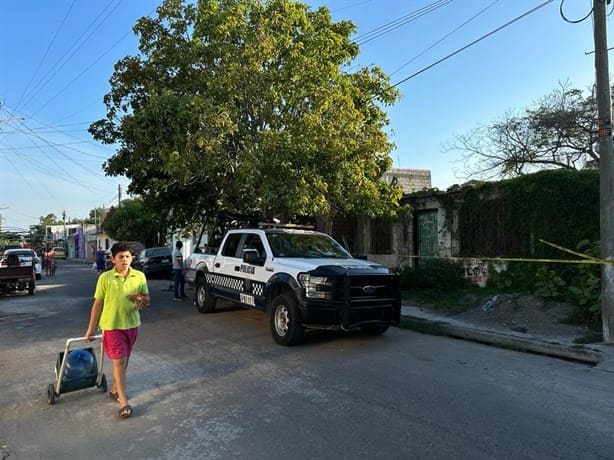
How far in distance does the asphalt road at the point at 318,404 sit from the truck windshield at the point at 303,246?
150cm

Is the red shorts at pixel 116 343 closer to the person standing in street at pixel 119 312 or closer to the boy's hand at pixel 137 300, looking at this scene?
the person standing in street at pixel 119 312

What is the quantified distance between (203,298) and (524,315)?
6.89m

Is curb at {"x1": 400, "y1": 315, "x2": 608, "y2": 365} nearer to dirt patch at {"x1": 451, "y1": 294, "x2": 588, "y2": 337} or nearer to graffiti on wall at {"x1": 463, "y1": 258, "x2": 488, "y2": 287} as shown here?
dirt patch at {"x1": 451, "y1": 294, "x2": 588, "y2": 337}

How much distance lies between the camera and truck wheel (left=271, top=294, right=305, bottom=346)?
24.9ft

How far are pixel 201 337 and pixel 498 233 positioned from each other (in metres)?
7.76

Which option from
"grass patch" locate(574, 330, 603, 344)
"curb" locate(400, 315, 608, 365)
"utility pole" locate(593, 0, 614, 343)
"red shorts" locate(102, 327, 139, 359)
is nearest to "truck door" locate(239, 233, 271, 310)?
"curb" locate(400, 315, 608, 365)

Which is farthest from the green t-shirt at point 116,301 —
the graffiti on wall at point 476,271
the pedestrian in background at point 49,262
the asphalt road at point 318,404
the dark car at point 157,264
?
the pedestrian in background at point 49,262

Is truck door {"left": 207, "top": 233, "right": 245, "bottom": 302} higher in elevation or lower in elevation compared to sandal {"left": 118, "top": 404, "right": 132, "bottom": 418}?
→ higher

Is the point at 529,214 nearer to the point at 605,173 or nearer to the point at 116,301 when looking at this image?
the point at 605,173

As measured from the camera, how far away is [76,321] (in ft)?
35.4

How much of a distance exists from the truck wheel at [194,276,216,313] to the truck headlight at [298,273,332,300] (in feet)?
14.1

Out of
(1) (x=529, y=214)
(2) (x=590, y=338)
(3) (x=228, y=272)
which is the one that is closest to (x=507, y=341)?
(2) (x=590, y=338)

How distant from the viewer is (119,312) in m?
4.97

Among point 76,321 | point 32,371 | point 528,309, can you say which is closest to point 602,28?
point 528,309
